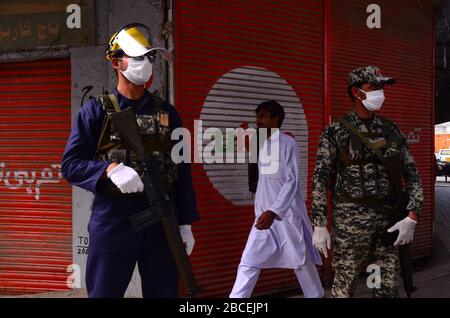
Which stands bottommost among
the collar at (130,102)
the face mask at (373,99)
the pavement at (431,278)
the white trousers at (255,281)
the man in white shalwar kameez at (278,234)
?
the pavement at (431,278)

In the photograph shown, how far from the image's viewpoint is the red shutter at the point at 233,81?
16.7 ft

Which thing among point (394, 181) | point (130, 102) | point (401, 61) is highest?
point (401, 61)

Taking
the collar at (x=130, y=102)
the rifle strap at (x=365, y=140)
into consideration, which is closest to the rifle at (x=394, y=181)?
the rifle strap at (x=365, y=140)

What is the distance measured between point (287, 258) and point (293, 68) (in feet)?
8.26

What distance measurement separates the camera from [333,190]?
366 centimetres

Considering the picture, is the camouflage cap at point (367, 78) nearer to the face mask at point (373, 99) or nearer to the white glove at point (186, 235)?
the face mask at point (373, 99)

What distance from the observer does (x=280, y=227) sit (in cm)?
436

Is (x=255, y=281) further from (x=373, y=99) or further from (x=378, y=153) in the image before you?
(x=373, y=99)

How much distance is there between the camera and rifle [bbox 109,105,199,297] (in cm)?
287

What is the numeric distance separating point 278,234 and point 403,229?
1211mm

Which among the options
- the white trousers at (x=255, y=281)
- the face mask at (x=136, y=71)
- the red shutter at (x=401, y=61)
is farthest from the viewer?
the red shutter at (x=401, y=61)

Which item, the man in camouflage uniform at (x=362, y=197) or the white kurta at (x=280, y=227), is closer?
the man in camouflage uniform at (x=362, y=197)

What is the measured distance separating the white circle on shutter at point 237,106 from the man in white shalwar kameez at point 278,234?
3.09 ft

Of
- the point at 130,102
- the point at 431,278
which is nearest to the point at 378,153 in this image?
the point at 130,102
